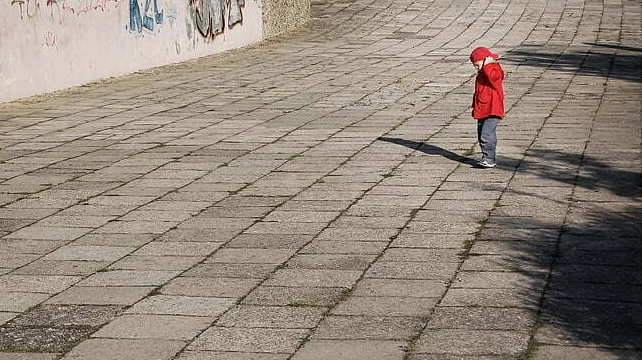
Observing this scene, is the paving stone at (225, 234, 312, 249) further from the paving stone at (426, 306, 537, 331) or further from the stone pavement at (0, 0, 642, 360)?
the paving stone at (426, 306, 537, 331)

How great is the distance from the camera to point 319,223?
870 cm

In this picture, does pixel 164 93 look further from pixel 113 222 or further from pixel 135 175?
pixel 113 222

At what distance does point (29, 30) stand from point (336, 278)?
10.5 m

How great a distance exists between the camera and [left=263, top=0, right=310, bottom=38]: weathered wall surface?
26062 mm

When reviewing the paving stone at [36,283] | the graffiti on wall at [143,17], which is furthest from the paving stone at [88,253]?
the graffiti on wall at [143,17]

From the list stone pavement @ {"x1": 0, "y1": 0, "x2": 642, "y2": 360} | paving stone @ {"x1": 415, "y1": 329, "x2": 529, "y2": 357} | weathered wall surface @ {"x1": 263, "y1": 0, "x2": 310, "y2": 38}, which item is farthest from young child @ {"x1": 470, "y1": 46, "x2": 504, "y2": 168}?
weathered wall surface @ {"x1": 263, "y1": 0, "x2": 310, "y2": 38}

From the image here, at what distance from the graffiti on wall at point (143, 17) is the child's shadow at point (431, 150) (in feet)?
26.4

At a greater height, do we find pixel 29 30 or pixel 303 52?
pixel 29 30

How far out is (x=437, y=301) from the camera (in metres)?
6.66

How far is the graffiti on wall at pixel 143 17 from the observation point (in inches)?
766

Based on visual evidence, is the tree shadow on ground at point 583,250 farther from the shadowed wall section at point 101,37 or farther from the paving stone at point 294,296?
the shadowed wall section at point 101,37

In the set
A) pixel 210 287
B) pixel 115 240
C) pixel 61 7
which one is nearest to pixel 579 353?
pixel 210 287

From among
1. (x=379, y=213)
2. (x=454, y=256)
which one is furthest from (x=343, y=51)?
(x=454, y=256)

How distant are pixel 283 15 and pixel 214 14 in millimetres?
4153
